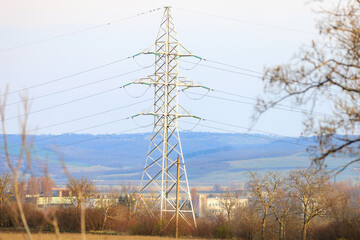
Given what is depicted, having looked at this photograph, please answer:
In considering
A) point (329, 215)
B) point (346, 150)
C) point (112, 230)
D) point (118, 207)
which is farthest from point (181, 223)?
point (346, 150)

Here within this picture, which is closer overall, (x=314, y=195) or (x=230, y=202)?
(x=314, y=195)

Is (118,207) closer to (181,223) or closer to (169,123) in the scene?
(181,223)

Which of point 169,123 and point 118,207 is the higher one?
point 169,123

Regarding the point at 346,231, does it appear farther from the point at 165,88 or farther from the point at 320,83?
the point at 320,83

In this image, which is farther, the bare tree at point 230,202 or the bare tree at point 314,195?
the bare tree at point 230,202

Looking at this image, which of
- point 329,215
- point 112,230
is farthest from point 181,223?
point 329,215

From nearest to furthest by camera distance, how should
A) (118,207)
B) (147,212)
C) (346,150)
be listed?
(346,150) < (147,212) < (118,207)

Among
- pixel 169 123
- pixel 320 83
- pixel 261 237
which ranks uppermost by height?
pixel 169 123

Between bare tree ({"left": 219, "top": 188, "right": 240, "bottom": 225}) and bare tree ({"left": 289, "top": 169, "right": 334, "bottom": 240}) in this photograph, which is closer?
bare tree ({"left": 289, "top": 169, "right": 334, "bottom": 240})

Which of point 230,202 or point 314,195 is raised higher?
point 230,202

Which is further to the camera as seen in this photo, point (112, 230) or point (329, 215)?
point (329, 215)

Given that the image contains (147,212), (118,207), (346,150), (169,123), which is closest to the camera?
→ (346,150)

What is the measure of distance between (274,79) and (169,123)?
34424 millimetres

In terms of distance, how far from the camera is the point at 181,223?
49.2 m
